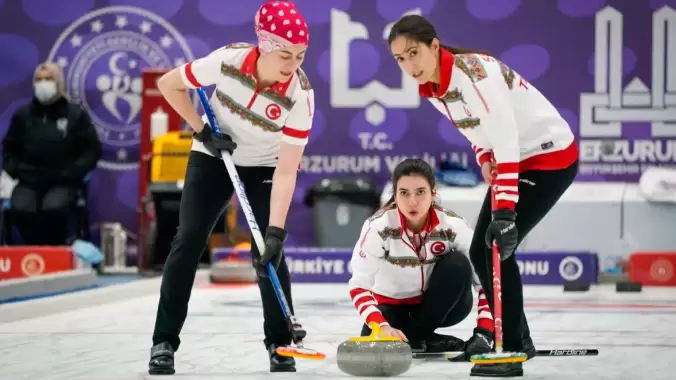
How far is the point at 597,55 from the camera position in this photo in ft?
31.2

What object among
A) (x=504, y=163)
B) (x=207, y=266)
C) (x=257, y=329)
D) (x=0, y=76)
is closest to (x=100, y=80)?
(x=0, y=76)

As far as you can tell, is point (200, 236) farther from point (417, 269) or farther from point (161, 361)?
point (417, 269)

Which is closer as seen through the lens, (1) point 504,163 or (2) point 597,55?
(1) point 504,163

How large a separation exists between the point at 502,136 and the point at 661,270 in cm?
499

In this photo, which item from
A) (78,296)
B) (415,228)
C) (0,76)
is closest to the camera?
(415,228)

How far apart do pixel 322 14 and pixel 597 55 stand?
239 cm

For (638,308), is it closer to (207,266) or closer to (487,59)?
(487,59)

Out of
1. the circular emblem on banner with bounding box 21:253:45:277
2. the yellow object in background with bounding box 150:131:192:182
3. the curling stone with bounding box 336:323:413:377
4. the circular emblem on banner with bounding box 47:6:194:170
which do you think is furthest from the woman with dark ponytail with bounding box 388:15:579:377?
the circular emblem on banner with bounding box 47:6:194:170

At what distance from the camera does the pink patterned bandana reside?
11.4 ft

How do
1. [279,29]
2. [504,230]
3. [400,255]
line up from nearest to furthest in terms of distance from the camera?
1. [504,230]
2. [279,29]
3. [400,255]

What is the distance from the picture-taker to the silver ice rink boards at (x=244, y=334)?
3.54 metres

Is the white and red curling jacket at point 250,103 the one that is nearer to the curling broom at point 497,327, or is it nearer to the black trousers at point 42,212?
the curling broom at point 497,327

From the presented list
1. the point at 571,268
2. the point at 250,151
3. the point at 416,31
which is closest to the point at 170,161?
the point at 571,268

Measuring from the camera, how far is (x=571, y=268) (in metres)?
8.01
